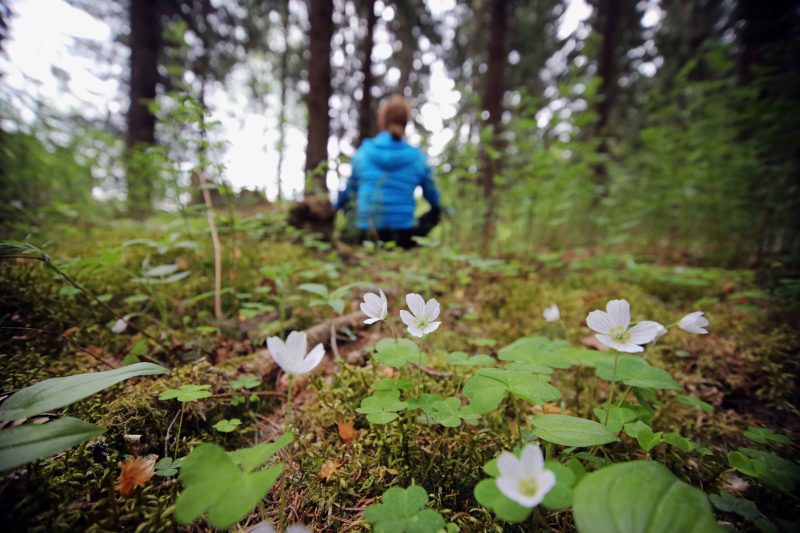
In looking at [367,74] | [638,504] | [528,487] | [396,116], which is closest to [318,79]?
[396,116]

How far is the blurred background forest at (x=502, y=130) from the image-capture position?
9.18 feet

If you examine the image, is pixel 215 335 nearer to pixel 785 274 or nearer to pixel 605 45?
pixel 785 274

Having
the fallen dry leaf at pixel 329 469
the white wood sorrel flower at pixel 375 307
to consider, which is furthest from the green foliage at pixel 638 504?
the fallen dry leaf at pixel 329 469

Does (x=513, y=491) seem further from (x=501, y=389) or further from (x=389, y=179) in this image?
(x=389, y=179)

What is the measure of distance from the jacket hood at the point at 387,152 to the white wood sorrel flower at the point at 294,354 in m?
4.06

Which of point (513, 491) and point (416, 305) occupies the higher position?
point (416, 305)

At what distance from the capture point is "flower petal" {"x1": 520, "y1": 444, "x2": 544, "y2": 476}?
28.1 inches

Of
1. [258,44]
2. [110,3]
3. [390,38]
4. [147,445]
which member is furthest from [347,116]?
[147,445]

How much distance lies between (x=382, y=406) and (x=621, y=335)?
2.75ft

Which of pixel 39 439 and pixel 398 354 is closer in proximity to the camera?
pixel 39 439

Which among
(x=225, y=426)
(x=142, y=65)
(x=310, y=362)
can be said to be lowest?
(x=225, y=426)

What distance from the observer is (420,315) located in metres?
1.11

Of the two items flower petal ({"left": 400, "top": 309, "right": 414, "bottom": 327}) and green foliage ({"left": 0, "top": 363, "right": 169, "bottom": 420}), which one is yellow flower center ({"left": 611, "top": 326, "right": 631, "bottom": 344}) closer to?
flower petal ({"left": 400, "top": 309, "right": 414, "bottom": 327})

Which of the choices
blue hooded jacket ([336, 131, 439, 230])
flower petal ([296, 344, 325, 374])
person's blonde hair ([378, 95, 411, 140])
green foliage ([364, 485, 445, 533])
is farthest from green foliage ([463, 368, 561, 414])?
person's blonde hair ([378, 95, 411, 140])
